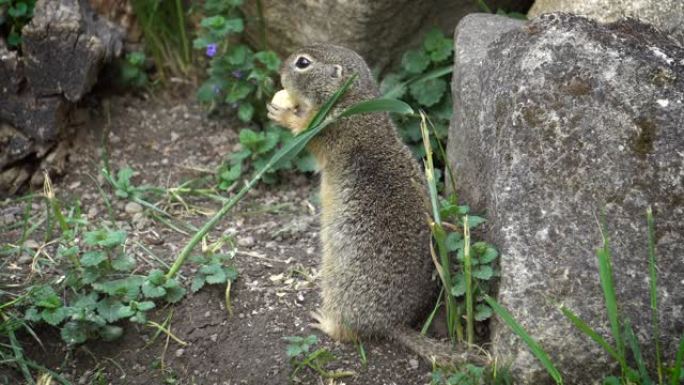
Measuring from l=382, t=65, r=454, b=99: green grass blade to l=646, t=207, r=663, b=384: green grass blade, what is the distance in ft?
7.17

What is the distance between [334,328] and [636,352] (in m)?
1.56

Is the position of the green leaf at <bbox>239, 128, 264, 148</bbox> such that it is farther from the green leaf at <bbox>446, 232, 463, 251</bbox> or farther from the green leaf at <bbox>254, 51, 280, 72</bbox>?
the green leaf at <bbox>446, 232, 463, 251</bbox>

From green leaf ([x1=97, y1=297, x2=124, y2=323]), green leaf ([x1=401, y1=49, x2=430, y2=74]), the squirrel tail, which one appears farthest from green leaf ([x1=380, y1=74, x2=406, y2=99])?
green leaf ([x1=97, y1=297, x2=124, y2=323])

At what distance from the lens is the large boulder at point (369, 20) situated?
Answer: 220 inches

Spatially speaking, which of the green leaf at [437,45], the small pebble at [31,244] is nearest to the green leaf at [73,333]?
the small pebble at [31,244]

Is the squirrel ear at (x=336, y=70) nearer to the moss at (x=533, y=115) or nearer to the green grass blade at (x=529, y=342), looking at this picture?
the moss at (x=533, y=115)

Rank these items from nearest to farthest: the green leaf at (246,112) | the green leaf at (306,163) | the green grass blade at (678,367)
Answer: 1. the green grass blade at (678,367)
2. the green leaf at (306,163)
3. the green leaf at (246,112)

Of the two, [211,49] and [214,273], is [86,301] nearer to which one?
[214,273]

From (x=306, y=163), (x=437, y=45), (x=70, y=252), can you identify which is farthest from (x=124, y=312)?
(x=437, y=45)

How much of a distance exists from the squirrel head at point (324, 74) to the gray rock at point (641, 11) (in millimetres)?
1285

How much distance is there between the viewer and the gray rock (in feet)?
14.4

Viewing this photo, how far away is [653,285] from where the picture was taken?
321 cm

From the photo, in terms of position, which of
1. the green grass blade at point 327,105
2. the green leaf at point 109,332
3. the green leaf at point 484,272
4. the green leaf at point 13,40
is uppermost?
Answer: the green grass blade at point 327,105

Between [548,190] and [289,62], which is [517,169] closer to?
[548,190]
